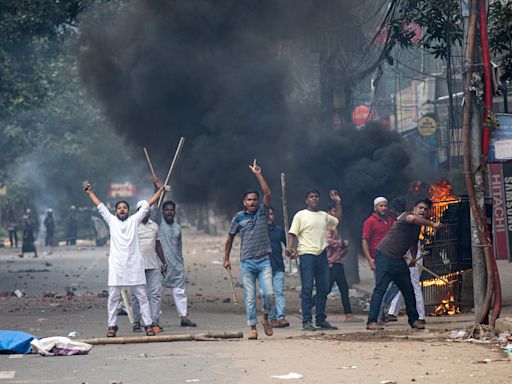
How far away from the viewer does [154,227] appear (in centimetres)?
1186

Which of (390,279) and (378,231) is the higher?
(378,231)

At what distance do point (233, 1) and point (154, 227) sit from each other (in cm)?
770

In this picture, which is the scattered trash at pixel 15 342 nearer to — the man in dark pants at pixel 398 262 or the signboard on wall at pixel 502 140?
the man in dark pants at pixel 398 262

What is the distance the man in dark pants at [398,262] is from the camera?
1130 cm

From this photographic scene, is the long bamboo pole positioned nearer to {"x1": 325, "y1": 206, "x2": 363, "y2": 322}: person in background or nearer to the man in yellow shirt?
the man in yellow shirt

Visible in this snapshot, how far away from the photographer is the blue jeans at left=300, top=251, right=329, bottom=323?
1180cm

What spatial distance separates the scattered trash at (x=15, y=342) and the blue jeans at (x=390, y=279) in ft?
12.1

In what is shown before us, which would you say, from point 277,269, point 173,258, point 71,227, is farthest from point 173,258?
point 71,227

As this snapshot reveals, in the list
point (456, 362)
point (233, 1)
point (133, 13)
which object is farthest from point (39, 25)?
point (456, 362)

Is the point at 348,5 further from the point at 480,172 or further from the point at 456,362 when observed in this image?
the point at 456,362

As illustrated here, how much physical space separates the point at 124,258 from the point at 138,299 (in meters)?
0.48

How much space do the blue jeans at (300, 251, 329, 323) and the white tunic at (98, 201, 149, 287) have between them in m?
1.85

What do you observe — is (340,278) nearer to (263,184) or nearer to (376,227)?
(376,227)

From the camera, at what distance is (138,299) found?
37.2 ft
